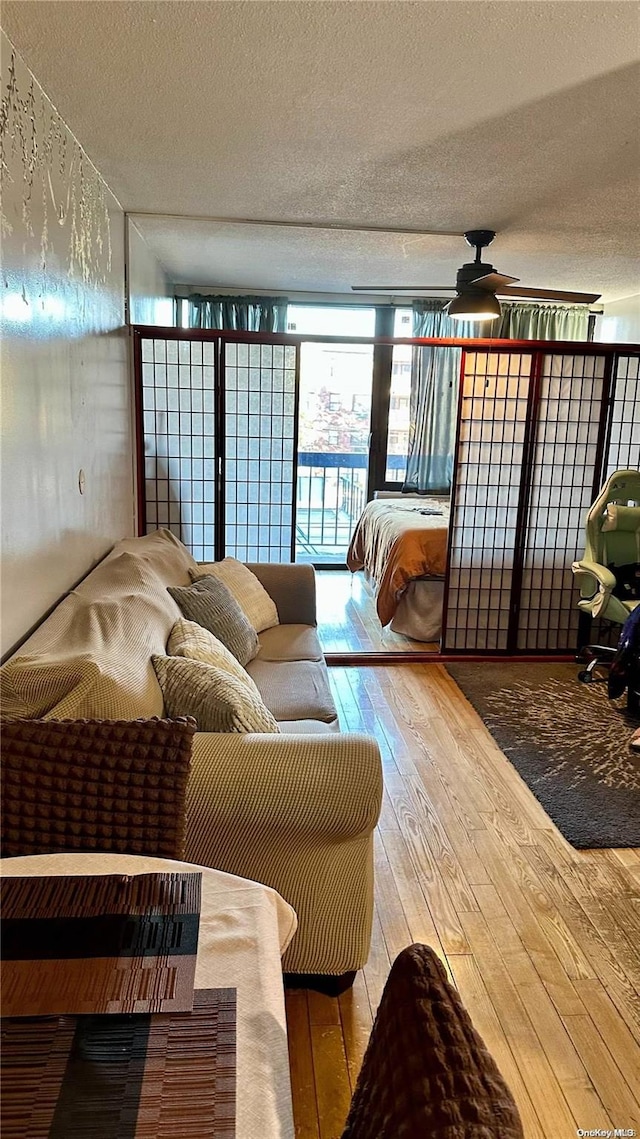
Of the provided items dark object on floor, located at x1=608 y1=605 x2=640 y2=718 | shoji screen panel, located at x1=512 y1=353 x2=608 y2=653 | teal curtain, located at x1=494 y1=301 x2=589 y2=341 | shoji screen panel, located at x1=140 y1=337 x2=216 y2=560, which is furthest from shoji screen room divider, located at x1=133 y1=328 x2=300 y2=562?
teal curtain, located at x1=494 y1=301 x2=589 y2=341

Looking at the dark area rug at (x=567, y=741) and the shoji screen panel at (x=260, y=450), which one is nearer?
the dark area rug at (x=567, y=741)

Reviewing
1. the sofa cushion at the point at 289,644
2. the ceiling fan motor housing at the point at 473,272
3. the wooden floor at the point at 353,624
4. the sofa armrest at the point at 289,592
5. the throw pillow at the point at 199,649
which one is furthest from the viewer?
the wooden floor at the point at 353,624

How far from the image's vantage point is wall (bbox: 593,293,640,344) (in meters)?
6.21

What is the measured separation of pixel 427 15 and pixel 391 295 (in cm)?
518

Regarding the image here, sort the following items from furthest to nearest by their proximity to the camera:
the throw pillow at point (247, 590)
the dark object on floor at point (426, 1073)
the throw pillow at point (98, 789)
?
the throw pillow at point (247, 590) → the throw pillow at point (98, 789) → the dark object on floor at point (426, 1073)

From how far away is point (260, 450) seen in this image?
4.71 meters

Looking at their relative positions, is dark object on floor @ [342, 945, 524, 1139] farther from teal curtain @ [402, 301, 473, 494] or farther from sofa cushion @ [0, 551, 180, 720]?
teal curtain @ [402, 301, 473, 494]

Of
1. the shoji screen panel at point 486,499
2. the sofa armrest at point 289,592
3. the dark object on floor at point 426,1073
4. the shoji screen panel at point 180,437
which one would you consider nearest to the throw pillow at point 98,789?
the dark object on floor at point 426,1073

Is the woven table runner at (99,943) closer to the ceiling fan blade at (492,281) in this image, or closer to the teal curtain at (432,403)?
the ceiling fan blade at (492,281)

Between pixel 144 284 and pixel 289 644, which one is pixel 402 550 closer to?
pixel 289 644

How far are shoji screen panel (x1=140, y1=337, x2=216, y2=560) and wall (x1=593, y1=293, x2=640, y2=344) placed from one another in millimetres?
3323

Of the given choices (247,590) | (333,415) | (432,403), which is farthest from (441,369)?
(247,590)

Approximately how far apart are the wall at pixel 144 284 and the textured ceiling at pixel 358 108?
0.20 metres

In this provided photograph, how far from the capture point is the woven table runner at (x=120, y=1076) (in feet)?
2.58
